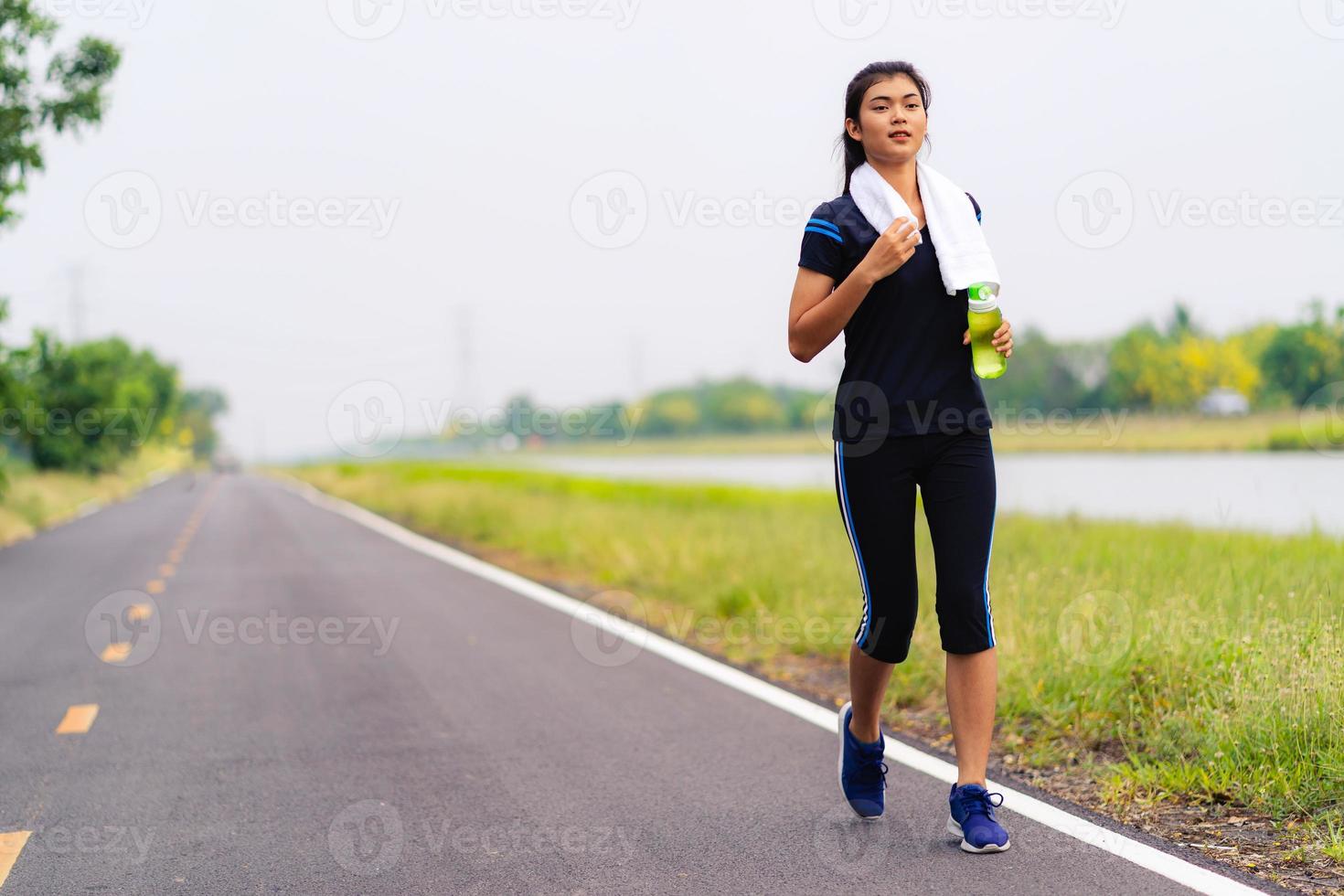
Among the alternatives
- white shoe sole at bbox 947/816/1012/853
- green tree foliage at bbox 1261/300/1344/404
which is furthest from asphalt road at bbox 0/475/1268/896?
green tree foliage at bbox 1261/300/1344/404

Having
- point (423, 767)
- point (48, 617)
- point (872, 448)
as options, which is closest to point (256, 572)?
point (48, 617)

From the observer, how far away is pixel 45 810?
447cm

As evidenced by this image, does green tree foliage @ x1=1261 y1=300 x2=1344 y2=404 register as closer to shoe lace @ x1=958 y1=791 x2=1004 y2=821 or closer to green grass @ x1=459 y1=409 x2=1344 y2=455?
green grass @ x1=459 y1=409 x2=1344 y2=455

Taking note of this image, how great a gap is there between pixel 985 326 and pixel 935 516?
23.8 inches

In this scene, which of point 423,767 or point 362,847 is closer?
point 362,847

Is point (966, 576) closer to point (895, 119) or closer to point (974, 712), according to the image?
point (974, 712)

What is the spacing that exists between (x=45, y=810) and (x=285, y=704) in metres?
1.96

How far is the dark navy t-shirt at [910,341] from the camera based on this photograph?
143 inches

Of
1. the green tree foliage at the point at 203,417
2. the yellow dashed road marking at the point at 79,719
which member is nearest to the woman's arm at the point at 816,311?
the yellow dashed road marking at the point at 79,719

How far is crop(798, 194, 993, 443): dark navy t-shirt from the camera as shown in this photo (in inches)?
143

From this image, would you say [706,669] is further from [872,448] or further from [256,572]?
[256,572]

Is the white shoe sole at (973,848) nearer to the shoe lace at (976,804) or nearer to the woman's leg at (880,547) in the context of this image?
the shoe lace at (976,804)

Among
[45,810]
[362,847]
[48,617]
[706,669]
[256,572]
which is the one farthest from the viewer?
[256,572]

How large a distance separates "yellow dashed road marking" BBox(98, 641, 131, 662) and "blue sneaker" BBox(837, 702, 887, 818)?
5.78 meters
